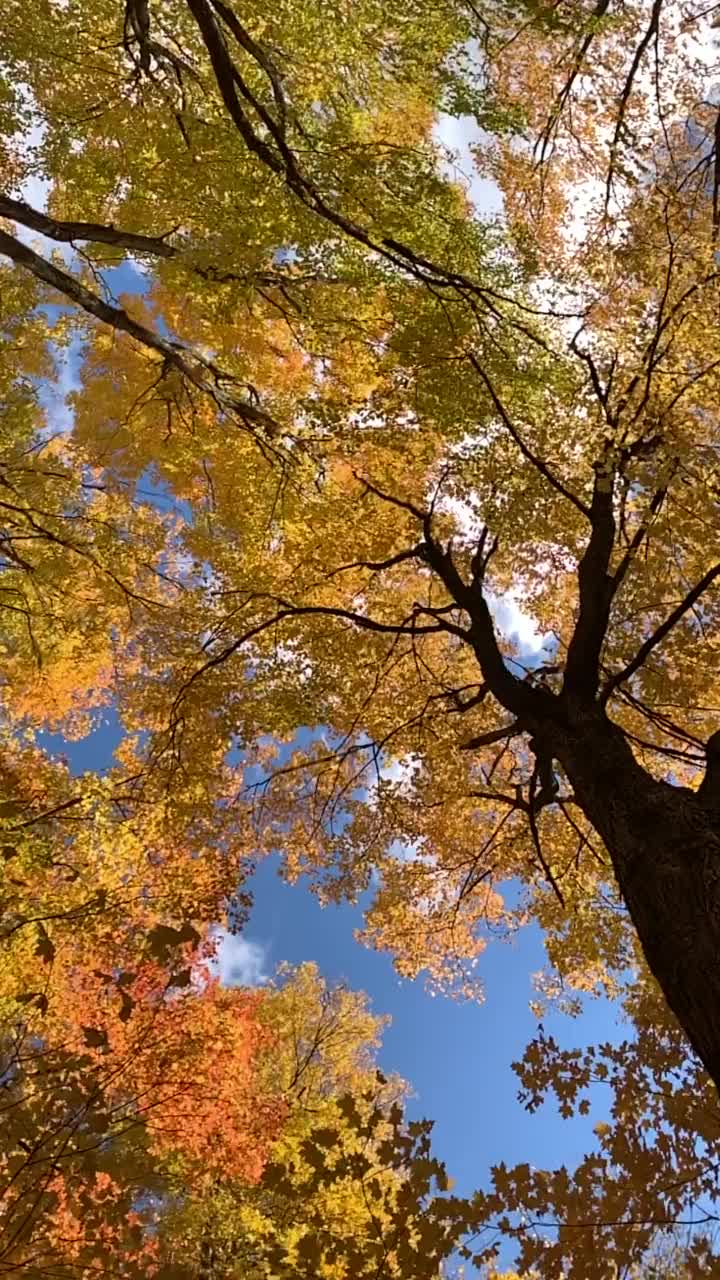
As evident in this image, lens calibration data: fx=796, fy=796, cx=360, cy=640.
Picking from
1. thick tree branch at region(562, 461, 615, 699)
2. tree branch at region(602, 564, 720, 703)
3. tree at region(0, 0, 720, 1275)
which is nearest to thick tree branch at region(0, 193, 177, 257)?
tree at region(0, 0, 720, 1275)

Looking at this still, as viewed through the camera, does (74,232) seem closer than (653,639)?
No

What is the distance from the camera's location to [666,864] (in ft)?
11.7

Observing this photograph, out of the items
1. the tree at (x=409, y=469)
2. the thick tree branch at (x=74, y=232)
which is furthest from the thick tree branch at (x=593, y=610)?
the thick tree branch at (x=74, y=232)

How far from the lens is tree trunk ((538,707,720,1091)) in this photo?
3070 millimetres

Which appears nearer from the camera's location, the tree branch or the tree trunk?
the tree trunk

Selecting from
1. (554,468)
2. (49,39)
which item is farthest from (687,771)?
(49,39)

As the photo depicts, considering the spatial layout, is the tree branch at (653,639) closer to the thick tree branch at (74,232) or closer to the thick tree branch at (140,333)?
the thick tree branch at (140,333)

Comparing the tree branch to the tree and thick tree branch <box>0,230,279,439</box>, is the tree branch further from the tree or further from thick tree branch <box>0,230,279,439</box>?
thick tree branch <box>0,230,279,439</box>

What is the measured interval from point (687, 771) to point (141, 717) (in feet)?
19.9

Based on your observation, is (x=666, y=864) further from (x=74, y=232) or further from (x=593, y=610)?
(x=74, y=232)

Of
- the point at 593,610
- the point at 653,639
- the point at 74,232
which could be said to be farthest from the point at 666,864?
the point at 74,232

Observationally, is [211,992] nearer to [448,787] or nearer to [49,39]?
[448,787]

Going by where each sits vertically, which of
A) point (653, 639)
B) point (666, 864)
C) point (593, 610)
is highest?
point (593, 610)

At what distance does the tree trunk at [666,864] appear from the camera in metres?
3.07
